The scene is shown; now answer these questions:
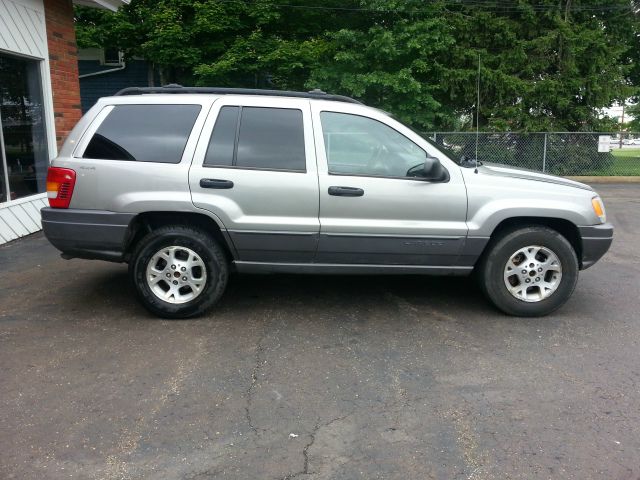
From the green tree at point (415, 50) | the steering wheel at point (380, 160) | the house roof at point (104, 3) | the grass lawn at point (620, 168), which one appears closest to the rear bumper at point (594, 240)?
the steering wheel at point (380, 160)

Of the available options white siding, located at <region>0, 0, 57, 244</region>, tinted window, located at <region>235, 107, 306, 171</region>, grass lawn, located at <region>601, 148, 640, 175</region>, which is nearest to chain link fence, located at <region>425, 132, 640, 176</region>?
grass lawn, located at <region>601, 148, 640, 175</region>

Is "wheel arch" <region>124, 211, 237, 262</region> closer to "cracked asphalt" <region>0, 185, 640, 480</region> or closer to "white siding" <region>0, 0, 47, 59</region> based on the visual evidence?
"cracked asphalt" <region>0, 185, 640, 480</region>

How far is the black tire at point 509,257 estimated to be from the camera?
4664mm

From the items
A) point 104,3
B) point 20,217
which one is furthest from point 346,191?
point 104,3

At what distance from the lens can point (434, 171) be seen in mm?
4473

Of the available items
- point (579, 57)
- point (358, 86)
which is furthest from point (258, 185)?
point (579, 57)

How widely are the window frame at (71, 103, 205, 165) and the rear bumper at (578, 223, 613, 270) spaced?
11.1ft

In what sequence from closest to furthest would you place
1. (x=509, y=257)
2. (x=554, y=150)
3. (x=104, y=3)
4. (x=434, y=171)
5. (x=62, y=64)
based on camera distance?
(x=434, y=171), (x=509, y=257), (x=62, y=64), (x=104, y=3), (x=554, y=150)

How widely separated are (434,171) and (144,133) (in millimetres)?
2470

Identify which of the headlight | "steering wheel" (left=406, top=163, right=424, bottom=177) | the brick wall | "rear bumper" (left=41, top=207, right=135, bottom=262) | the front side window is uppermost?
the brick wall

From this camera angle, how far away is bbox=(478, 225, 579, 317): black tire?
15.3ft

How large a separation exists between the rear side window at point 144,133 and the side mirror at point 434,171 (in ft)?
6.53

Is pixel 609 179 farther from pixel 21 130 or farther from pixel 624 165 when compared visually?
pixel 21 130

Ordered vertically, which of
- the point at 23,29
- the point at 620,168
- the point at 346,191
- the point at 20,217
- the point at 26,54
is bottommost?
the point at 20,217
